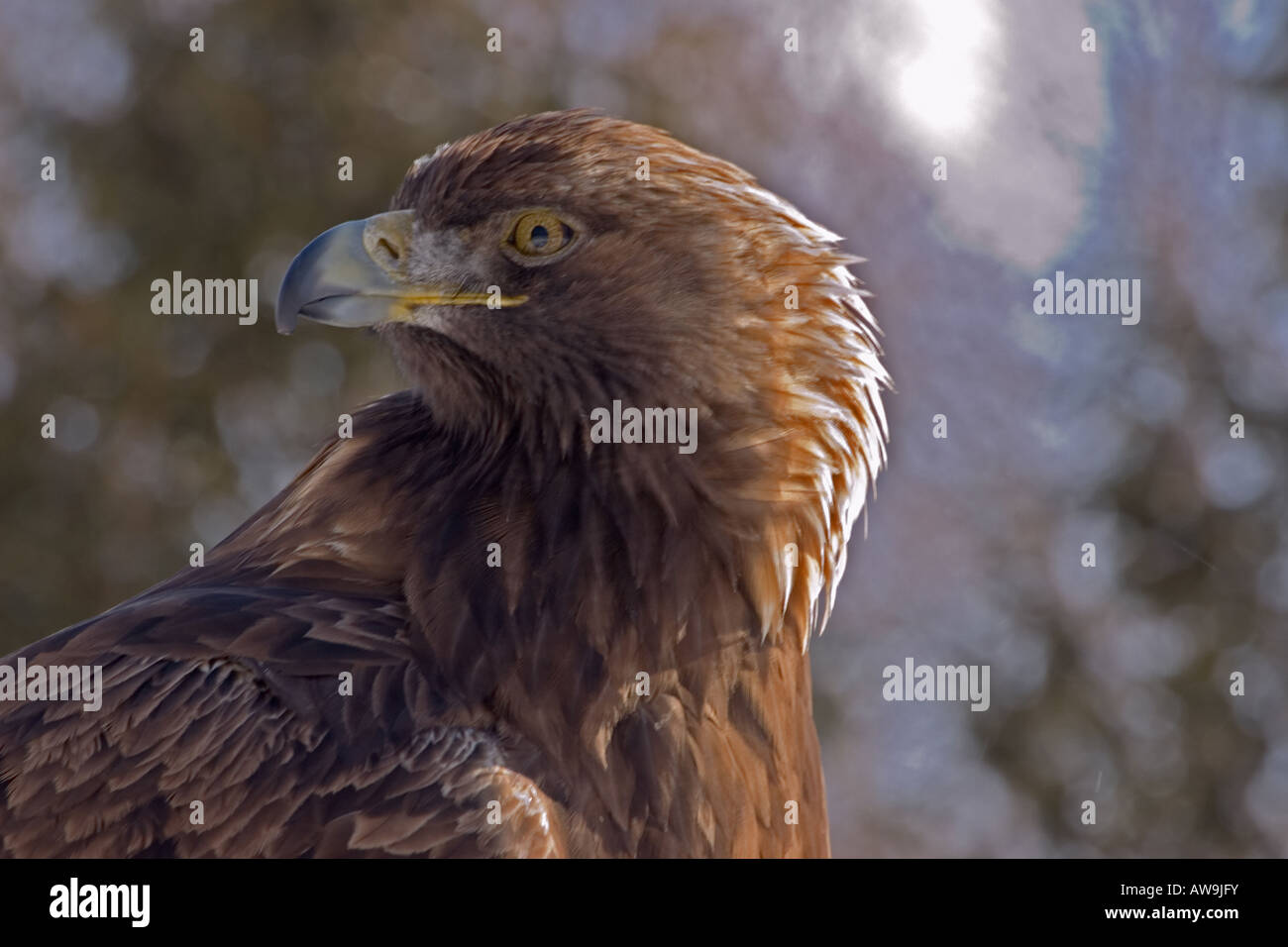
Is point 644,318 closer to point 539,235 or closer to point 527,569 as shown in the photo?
point 539,235

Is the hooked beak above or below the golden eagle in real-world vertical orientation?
above

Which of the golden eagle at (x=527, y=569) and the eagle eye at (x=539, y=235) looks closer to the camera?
the golden eagle at (x=527, y=569)

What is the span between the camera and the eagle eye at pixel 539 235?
2854 mm

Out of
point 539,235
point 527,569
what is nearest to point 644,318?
point 539,235

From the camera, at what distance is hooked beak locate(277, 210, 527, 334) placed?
2.87 meters

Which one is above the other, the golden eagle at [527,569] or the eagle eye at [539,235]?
the eagle eye at [539,235]

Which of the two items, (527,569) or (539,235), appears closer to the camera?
(527,569)

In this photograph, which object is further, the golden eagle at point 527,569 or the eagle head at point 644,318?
the eagle head at point 644,318

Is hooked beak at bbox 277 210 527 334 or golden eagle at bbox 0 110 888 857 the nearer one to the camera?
golden eagle at bbox 0 110 888 857

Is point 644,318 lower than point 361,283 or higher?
lower

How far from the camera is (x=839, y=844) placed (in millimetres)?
8195

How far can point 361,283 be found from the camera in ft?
9.51

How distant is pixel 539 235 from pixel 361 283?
1.21 ft

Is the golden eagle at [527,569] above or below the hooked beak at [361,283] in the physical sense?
below
